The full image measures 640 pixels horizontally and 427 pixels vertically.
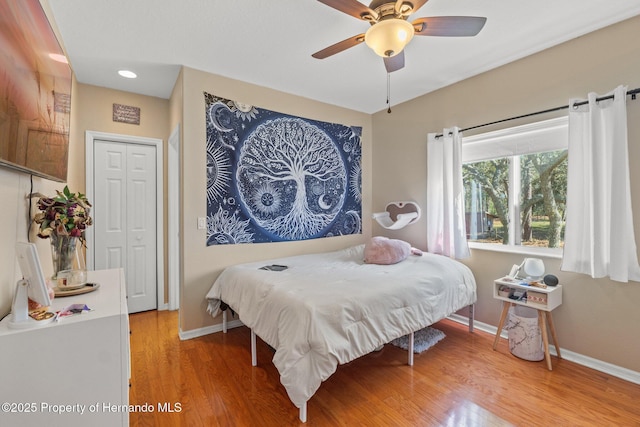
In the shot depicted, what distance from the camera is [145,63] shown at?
2598mm

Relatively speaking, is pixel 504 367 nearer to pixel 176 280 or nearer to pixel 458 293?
pixel 458 293

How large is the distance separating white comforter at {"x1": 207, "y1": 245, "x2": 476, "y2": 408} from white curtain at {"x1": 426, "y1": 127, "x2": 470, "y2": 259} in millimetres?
219

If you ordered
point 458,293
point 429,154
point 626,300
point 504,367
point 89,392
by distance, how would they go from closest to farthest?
point 89,392 < point 626,300 < point 504,367 < point 458,293 < point 429,154

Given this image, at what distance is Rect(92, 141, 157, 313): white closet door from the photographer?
310 centimetres

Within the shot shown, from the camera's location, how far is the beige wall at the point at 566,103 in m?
2.02

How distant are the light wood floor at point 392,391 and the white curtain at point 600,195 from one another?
0.84 m

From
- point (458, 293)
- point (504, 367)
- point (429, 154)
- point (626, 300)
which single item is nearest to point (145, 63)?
point (429, 154)

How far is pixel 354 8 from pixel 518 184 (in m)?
2.20

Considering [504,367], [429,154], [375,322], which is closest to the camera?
[375,322]

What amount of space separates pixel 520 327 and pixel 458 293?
0.51 metres

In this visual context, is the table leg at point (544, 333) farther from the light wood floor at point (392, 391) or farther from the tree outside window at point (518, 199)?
the tree outside window at point (518, 199)

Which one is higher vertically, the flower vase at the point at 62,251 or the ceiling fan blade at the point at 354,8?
the ceiling fan blade at the point at 354,8

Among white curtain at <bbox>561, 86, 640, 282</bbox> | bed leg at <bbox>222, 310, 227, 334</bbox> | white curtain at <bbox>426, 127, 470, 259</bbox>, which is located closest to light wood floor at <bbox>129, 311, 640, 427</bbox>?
bed leg at <bbox>222, 310, 227, 334</bbox>

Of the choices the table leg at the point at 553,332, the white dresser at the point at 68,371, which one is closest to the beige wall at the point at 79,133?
the white dresser at the point at 68,371
